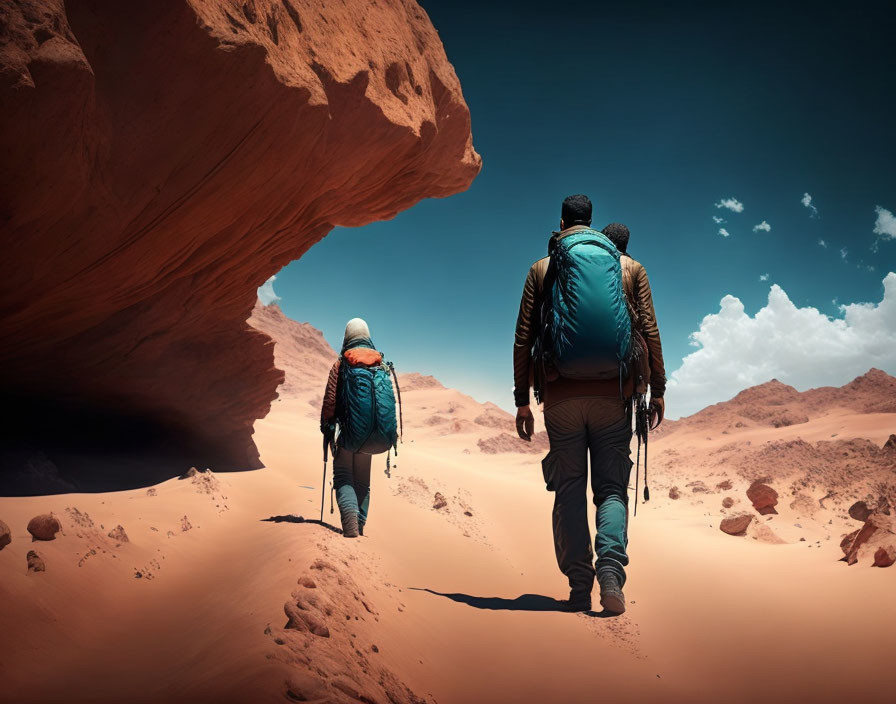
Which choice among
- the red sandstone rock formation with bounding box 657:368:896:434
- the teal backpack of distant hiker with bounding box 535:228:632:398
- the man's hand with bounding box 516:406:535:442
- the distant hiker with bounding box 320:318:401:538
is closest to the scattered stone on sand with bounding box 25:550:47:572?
the distant hiker with bounding box 320:318:401:538

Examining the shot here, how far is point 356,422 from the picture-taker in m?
5.18

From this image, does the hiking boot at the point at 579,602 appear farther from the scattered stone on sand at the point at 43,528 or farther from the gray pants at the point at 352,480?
the scattered stone on sand at the point at 43,528

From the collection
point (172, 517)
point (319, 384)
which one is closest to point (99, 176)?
point (172, 517)

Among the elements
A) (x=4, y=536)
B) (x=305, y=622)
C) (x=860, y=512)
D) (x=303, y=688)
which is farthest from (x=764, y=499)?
(x=4, y=536)

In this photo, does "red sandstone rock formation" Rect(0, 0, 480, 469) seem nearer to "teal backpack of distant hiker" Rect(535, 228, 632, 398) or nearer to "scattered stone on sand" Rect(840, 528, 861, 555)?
"teal backpack of distant hiker" Rect(535, 228, 632, 398)

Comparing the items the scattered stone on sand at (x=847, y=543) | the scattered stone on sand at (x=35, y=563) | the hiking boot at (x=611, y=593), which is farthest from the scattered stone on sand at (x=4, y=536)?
the scattered stone on sand at (x=847, y=543)

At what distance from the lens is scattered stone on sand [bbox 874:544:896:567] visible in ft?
12.4

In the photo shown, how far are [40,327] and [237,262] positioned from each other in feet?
6.63

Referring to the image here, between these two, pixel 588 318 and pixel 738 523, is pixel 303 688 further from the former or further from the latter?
pixel 738 523

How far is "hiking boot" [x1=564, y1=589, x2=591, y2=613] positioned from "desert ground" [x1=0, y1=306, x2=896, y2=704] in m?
0.11

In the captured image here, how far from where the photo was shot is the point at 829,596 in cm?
354

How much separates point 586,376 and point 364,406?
248cm

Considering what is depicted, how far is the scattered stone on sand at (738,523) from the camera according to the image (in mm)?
6160

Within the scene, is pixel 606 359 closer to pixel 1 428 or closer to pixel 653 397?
pixel 653 397
